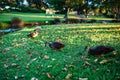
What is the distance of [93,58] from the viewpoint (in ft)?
29.4

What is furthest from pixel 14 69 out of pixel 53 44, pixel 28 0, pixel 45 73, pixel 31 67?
pixel 28 0

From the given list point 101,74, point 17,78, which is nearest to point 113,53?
point 101,74

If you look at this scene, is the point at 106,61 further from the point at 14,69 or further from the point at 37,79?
the point at 14,69

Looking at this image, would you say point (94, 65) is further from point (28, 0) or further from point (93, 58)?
point (28, 0)

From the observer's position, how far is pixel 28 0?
272 feet

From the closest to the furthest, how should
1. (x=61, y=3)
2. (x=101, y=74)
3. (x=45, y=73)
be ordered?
1. (x=101, y=74)
2. (x=45, y=73)
3. (x=61, y=3)

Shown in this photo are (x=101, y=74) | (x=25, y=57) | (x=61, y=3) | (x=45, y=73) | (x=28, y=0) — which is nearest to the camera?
(x=101, y=74)

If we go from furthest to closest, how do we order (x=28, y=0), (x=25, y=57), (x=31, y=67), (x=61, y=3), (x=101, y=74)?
(x=28, y=0), (x=61, y=3), (x=25, y=57), (x=31, y=67), (x=101, y=74)

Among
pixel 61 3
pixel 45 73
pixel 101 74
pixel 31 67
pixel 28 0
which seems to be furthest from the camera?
pixel 28 0

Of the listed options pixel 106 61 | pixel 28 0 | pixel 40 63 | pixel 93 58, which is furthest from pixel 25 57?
pixel 28 0

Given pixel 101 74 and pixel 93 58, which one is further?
pixel 93 58

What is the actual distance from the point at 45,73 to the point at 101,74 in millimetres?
1935

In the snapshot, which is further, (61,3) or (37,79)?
(61,3)

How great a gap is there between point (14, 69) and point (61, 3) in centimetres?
4597
